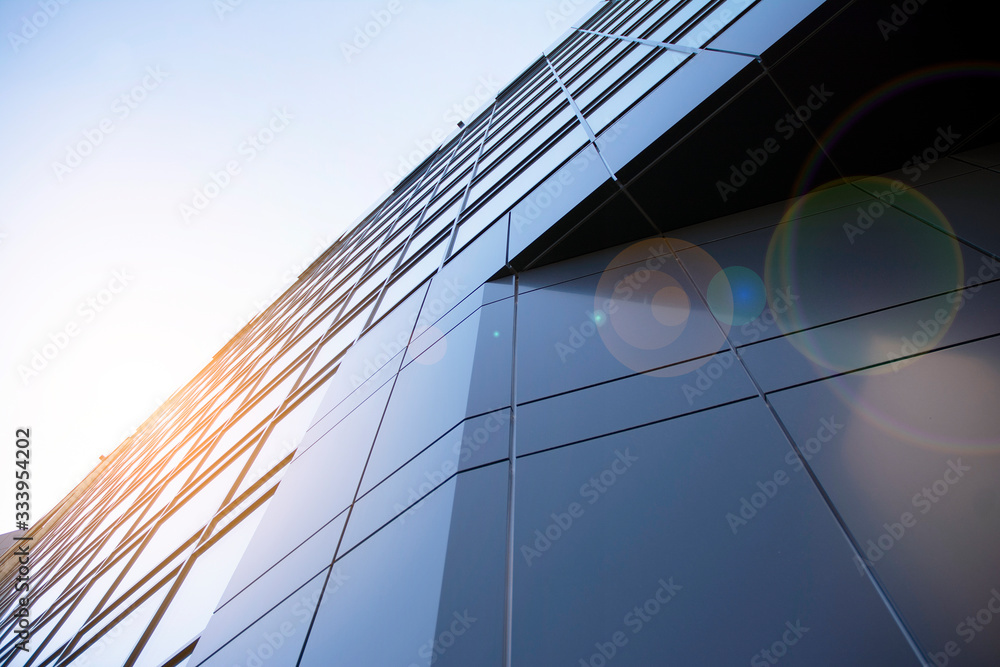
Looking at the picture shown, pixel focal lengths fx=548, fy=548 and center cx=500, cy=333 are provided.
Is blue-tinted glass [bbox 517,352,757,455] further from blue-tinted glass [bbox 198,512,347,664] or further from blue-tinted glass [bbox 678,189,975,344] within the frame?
blue-tinted glass [bbox 198,512,347,664]

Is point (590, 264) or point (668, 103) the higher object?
point (668, 103)

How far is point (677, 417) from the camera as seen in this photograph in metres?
3.33

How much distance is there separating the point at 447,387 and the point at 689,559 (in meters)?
2.34

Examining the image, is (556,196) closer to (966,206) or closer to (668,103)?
(668,103)

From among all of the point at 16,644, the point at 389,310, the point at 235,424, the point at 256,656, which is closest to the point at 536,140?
the point at 389,310

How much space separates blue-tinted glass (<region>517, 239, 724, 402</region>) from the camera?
3.93 metres

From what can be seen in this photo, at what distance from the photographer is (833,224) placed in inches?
184

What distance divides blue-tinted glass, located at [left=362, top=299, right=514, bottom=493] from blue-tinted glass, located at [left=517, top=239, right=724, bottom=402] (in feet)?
0.60

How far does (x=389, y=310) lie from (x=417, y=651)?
551 cm

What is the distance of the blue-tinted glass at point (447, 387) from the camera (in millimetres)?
4020

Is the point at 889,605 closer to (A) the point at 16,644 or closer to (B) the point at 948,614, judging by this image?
(B) the point at 948,614

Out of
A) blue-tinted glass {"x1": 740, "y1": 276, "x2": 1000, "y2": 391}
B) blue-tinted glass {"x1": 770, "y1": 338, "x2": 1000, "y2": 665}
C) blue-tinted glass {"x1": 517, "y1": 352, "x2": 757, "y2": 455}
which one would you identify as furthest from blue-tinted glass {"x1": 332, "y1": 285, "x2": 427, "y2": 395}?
blue-tinted glass {"x1": 770, "y1": 338, "x2": 1000, "y2": 665}

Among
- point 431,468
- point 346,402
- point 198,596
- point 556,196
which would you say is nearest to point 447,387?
point 431,468

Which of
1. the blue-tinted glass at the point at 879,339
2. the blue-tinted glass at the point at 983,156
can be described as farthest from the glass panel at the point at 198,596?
the blue-tinted glass at the point at 983,156
